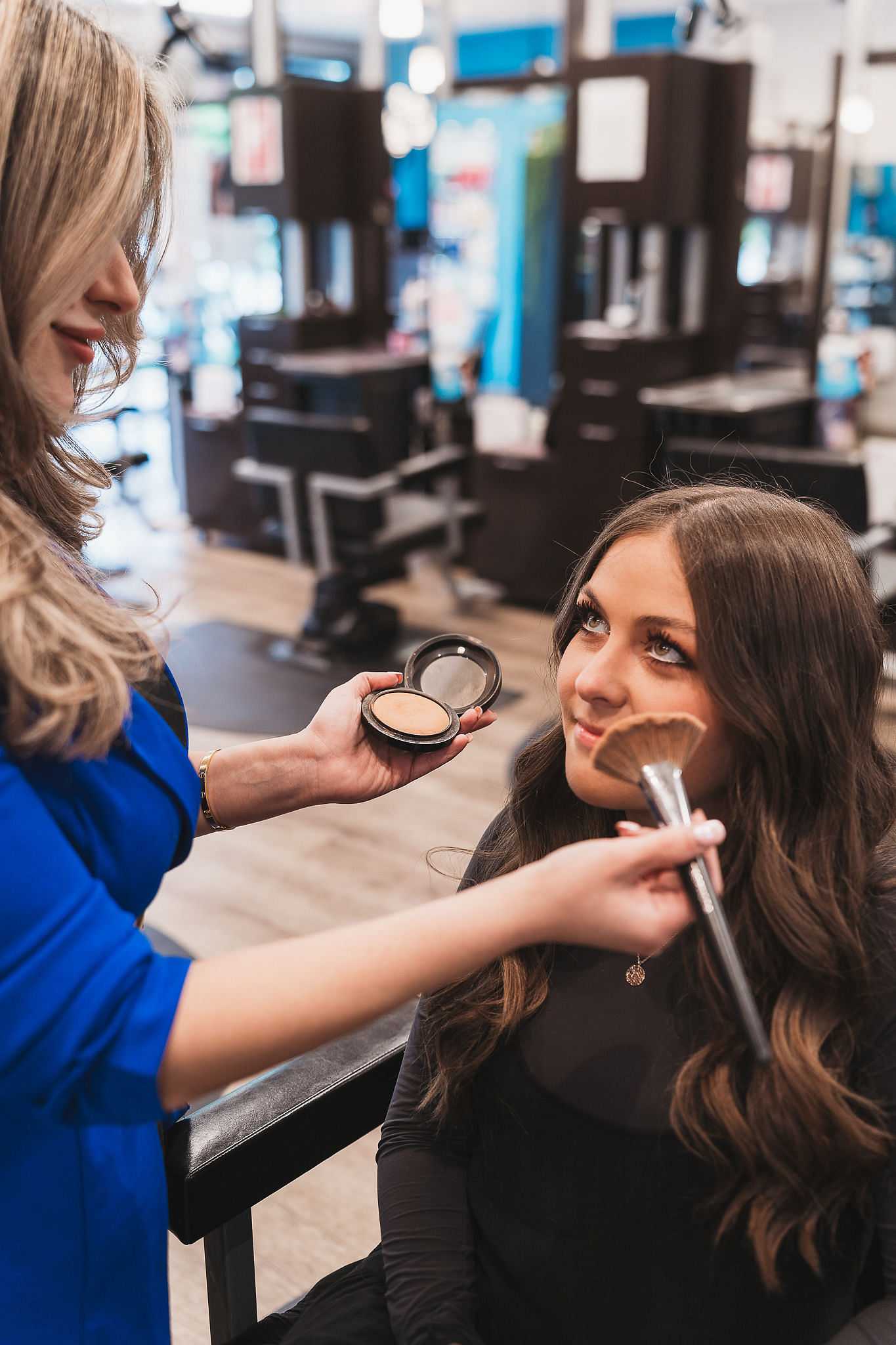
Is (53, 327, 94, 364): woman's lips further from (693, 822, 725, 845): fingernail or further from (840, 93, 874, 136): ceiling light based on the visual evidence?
(840, 93, 874, 136): ceiling light

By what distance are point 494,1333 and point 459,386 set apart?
5.61 metres

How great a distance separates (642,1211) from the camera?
0.93 metres

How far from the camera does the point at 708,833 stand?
687 mm

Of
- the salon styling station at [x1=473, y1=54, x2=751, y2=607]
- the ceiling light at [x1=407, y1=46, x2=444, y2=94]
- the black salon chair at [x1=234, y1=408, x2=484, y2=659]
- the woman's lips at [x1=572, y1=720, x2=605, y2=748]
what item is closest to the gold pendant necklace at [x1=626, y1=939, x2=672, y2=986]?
the woman's lips at [x1=572, y1=720, x2=605, y2=748]

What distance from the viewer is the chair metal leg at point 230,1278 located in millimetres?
1112

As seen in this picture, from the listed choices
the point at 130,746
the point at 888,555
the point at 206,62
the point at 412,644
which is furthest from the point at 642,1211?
the point at 206,62

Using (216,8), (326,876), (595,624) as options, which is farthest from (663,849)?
(216,8)

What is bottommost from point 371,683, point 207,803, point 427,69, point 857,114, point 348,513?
point 348,513

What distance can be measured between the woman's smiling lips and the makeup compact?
393mm

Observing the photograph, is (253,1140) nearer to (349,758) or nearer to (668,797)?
(349,758)

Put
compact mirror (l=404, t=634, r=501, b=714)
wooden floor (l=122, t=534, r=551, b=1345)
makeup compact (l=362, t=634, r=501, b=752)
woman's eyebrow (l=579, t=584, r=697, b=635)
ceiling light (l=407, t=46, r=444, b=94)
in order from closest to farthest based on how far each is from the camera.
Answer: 1. woman's eyebrow (l=579, t=584, r=697, b=635)
2. makeup compact (l=362, t=634, r=501, b=752)
3. compact mirror (l=404, t=634, r=501, b=714)
4. wooden floor (l=122, t=534, r=551, b=1345)
5. ceiling light (l=407, t=46, r=444, b=94)

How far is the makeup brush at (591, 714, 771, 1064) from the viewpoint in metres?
0.69

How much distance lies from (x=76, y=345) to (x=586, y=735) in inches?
19.1

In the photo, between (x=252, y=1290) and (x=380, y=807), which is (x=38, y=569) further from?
(x=380, y=807)
